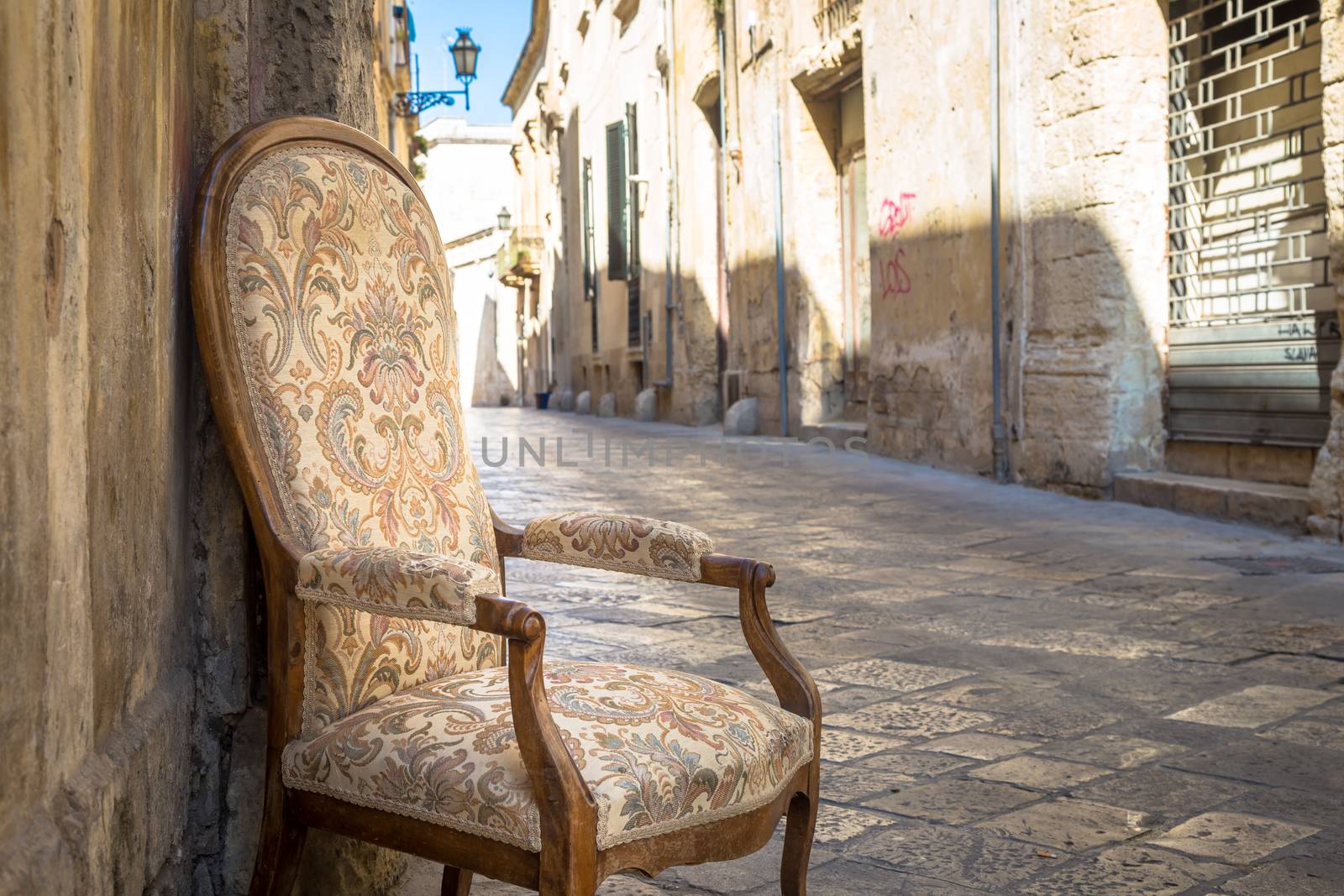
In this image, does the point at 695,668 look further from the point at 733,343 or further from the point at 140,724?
the point at 733,343

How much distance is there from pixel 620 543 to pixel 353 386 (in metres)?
0.43

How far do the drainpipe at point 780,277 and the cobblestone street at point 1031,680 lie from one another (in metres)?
5.07

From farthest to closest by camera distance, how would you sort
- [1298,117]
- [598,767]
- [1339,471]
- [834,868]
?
[1298,117] < [1339,471] < [834,868] < [598,767]

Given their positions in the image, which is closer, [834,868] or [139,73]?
[139,73]

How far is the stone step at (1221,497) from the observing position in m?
5.59

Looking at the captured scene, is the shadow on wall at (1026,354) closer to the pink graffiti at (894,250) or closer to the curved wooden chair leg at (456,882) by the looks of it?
the pink graffiti at (894,250)

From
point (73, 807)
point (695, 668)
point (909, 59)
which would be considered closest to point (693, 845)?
point (73, 807)

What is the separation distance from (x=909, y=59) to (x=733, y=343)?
15.0 ft

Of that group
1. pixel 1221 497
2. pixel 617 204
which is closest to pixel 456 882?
pixel 1221 497

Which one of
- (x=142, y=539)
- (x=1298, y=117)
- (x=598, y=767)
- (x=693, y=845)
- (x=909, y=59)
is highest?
(x=909, y=59)

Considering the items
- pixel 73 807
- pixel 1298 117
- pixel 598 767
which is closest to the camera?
pixel 73 807

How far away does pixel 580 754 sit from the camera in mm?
1474

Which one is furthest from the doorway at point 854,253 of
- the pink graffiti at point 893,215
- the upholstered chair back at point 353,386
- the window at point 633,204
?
the upholstered chair back at point 353,386

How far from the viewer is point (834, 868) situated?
2129mm
